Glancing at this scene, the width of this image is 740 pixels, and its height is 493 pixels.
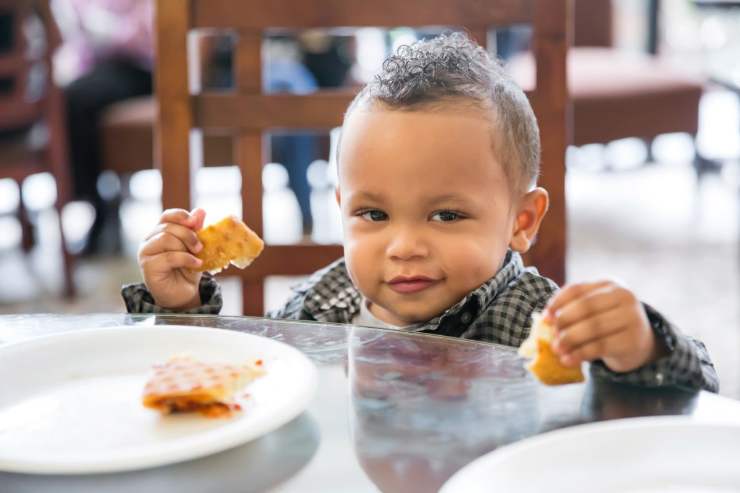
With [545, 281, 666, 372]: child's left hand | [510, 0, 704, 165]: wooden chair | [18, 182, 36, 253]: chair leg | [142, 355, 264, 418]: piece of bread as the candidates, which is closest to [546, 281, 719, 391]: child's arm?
[545, 281, 666, 372]: child's left hand

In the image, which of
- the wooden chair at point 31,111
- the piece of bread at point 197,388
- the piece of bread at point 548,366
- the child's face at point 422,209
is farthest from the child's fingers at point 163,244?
the wooden chair at point 31,111

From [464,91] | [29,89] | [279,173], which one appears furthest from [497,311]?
[279,173]

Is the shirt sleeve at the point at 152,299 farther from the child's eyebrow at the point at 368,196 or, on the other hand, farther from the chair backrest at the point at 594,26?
the chair backrest at the point at 594,26

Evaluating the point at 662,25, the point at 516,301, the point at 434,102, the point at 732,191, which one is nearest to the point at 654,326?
the point at 516,301

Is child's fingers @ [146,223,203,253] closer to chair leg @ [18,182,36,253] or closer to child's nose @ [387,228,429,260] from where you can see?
child's nose @ [387,228,429,260]

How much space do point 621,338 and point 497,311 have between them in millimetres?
327

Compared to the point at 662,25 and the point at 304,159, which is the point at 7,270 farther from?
the point at 662,25

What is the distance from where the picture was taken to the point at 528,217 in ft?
4.12

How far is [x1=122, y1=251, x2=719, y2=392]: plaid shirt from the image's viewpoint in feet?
2.81

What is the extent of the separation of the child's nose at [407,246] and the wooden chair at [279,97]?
11.9 inches

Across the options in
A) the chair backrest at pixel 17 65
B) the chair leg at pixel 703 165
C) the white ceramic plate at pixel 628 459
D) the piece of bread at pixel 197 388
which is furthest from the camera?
the chair leg at pixel 703 165

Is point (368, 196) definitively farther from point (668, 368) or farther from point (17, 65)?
point (17, 65)

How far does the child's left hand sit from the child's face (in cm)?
31

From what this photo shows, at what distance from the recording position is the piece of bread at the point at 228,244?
1107 mm
